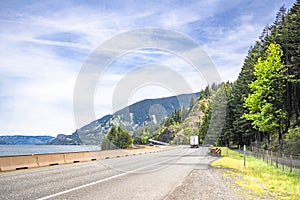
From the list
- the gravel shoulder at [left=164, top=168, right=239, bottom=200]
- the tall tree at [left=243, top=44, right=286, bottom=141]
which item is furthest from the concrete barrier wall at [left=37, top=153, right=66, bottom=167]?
the tall tree at [left=243, top=44, right=286, bottom=141]

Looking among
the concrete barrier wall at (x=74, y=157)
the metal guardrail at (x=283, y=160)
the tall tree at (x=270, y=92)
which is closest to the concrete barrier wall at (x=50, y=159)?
the concrete barrier wall at (x=74, y=157)

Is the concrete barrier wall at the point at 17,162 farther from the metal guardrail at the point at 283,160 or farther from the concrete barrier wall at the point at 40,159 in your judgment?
the metal guardrail at the point at 283,160

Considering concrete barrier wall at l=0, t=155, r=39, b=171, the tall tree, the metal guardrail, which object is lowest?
the metal guardrail

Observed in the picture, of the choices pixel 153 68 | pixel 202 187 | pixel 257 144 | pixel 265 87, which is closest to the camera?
pixel 202 187

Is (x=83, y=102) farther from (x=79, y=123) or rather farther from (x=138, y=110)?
(x=138, y=110)

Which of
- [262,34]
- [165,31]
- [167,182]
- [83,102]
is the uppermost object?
[262,34]

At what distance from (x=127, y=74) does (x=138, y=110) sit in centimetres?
4015

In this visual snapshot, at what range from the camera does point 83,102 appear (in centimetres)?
2136

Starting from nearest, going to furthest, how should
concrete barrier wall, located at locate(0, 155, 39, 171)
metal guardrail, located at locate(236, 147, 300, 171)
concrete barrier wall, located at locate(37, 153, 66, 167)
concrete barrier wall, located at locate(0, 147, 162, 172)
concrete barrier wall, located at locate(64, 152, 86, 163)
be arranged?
concrete barrier wall, located at locate(0, 155, 39, 171) < concrete barrier wall, located at locate(0, 147, 162, 172) < concrete barrier wall, located at locate(37, 153, 66, 167) < metal guardrail, located at locate(236, 147, 300, 171) < concrete barrier wall, located at locate(64, 152, 86, 163)

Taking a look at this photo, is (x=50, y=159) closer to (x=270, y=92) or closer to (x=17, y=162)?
(x=17, y=162)

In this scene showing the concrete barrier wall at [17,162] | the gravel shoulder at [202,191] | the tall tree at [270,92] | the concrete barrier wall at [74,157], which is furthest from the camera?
the tall tree at [270,92]

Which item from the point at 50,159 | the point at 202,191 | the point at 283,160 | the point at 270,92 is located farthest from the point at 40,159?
the point at 270,92

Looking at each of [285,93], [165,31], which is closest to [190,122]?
[285,93]

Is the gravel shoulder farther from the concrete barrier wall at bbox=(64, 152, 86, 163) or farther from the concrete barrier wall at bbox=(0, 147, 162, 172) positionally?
the concrete barrier wall at bbox=(64, 152, 86, 163)
